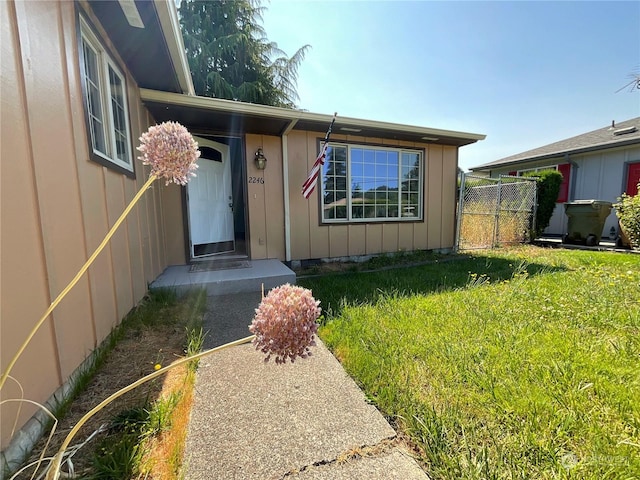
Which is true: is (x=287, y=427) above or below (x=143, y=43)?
below

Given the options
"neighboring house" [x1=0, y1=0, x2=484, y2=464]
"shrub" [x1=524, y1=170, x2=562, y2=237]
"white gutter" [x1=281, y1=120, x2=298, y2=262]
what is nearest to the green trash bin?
"shrub" [x1=524, y1=170, x2=562, y2=237]

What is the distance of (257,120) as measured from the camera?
420cm

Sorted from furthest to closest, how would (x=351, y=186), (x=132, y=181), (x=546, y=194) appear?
(x=546, y=194) < (x=351, y=186) < (x=132, y=181)

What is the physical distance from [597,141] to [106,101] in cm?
1350

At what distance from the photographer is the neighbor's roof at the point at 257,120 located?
3674mm

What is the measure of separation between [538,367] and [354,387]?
1233 mm

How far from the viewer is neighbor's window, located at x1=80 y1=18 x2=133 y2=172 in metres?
2.21

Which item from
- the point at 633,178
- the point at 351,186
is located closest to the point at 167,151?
the point at 351,186

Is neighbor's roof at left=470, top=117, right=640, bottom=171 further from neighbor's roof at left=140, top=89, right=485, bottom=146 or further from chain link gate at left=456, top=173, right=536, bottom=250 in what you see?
neighbor's roof at left=140, top=89, right=485, bottom=146

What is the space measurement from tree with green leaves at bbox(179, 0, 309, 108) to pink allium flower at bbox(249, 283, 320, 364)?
1180 cm

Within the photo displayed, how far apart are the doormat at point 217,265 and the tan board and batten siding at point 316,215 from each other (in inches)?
14.3

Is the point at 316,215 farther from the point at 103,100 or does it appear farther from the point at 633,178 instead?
the point at 633,178

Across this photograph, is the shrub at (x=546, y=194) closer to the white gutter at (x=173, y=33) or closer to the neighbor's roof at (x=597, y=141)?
the neighbor's roof at (x=597, y=141)

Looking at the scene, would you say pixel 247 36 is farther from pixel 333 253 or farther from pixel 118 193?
pixel 118 193
